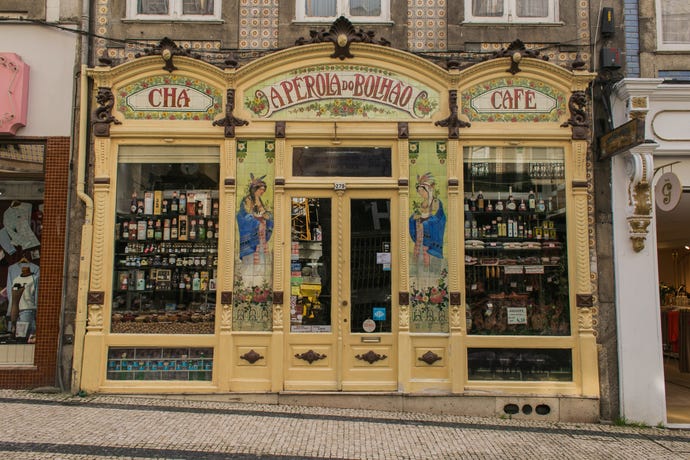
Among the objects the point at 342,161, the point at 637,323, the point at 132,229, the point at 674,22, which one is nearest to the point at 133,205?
the point at 132,229

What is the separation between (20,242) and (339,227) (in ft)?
15.7

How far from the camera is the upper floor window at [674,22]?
309 inches

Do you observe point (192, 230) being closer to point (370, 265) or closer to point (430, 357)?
point (370, 265)

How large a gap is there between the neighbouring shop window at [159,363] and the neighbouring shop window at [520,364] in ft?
11.9

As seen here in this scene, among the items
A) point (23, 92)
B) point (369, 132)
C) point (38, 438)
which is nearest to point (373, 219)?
point (369, 132)

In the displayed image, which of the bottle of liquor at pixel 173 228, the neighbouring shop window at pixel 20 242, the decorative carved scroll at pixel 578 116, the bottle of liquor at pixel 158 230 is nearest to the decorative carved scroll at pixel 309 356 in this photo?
the bottle of liquor at pixel 173 228

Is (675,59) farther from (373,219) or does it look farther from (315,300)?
(315,300)

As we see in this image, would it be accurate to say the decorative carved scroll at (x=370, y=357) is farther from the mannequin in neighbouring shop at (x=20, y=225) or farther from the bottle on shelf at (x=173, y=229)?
the mannequin in neighbouring shop at (x=20, y=225)

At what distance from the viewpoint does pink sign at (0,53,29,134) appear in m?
7.54

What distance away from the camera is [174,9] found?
7.88m

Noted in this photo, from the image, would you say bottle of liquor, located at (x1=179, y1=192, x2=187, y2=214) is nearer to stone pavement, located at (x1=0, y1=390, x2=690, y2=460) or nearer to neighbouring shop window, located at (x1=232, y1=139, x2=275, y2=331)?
neighbouring shop window, located at (x1=232, y1=139, x2=275, y2=331)

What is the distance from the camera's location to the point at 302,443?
5719 millimetres

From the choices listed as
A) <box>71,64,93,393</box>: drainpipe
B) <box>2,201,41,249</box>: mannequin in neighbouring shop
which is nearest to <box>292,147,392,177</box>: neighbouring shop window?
<box>71,64,93,393</box>: drainpipe

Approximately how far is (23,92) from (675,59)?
30.4ft
